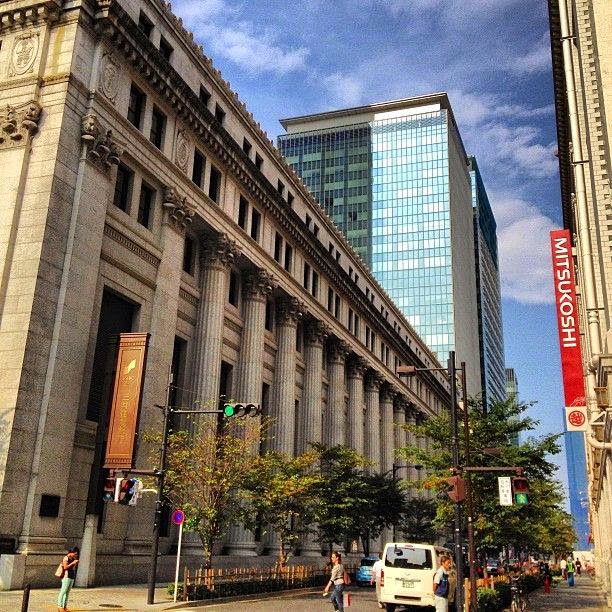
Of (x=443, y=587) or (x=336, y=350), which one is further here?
(x=336, y=350)

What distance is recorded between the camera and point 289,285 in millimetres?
50031

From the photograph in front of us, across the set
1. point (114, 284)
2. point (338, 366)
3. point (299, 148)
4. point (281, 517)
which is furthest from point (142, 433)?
point (299, 148)

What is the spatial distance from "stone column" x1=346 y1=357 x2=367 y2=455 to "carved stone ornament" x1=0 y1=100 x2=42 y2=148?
42.0m

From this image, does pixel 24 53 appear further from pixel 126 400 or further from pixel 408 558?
pixel 408 558

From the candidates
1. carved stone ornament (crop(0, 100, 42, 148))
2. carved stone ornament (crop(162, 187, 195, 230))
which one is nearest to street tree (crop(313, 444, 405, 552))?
carved stone ornament (crop(162, 187, 195, 230))

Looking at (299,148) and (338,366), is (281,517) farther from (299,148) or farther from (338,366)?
(299,148)

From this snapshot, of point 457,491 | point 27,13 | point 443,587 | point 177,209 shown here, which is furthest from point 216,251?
point 443,587

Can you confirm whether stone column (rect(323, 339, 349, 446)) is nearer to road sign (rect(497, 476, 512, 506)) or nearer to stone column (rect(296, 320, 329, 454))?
stone column (rect(296, 320, 329, 454))

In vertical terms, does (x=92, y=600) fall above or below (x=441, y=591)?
below

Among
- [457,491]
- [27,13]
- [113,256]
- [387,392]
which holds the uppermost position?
[27,13]

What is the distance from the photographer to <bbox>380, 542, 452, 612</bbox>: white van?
23.7 metres

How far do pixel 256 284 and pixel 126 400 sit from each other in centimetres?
1833

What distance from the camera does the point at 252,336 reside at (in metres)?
44.2

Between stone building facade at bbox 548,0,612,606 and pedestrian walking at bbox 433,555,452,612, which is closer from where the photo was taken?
pedestrian walking at bbox 433,555,452,612
